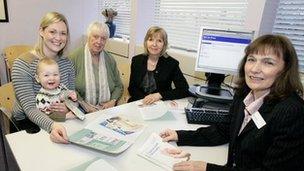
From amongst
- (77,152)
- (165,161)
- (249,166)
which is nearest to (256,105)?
(249,166)

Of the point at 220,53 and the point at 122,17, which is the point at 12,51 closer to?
the point at 122,17

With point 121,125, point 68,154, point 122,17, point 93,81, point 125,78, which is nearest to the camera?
point 68,154

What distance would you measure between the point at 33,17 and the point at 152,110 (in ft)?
9.61

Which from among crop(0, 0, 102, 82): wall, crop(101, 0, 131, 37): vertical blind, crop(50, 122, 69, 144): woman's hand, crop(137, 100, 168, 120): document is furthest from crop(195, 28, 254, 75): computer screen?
crop(0, 0, 102, 82): wall

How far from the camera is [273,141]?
94 cm

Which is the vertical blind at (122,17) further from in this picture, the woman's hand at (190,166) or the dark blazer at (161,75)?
the woman's hand at (190,166)

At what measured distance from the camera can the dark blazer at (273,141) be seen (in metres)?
0.90

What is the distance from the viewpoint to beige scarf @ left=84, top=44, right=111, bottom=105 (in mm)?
2084

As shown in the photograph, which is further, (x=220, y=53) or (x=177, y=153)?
(x=220, y=53)

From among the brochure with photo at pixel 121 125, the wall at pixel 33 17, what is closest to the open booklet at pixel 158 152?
the brochure with photo at pixel 121 125

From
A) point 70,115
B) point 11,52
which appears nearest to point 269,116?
point 70,115

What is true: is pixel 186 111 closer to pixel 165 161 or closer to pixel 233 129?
pixel 233 129

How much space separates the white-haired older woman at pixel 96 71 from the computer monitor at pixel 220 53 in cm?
83

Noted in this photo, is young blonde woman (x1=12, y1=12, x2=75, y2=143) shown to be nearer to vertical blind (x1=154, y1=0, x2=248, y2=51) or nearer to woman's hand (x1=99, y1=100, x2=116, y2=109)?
woman's hand (x1=99, y1=100, x2=116, y2=109)
